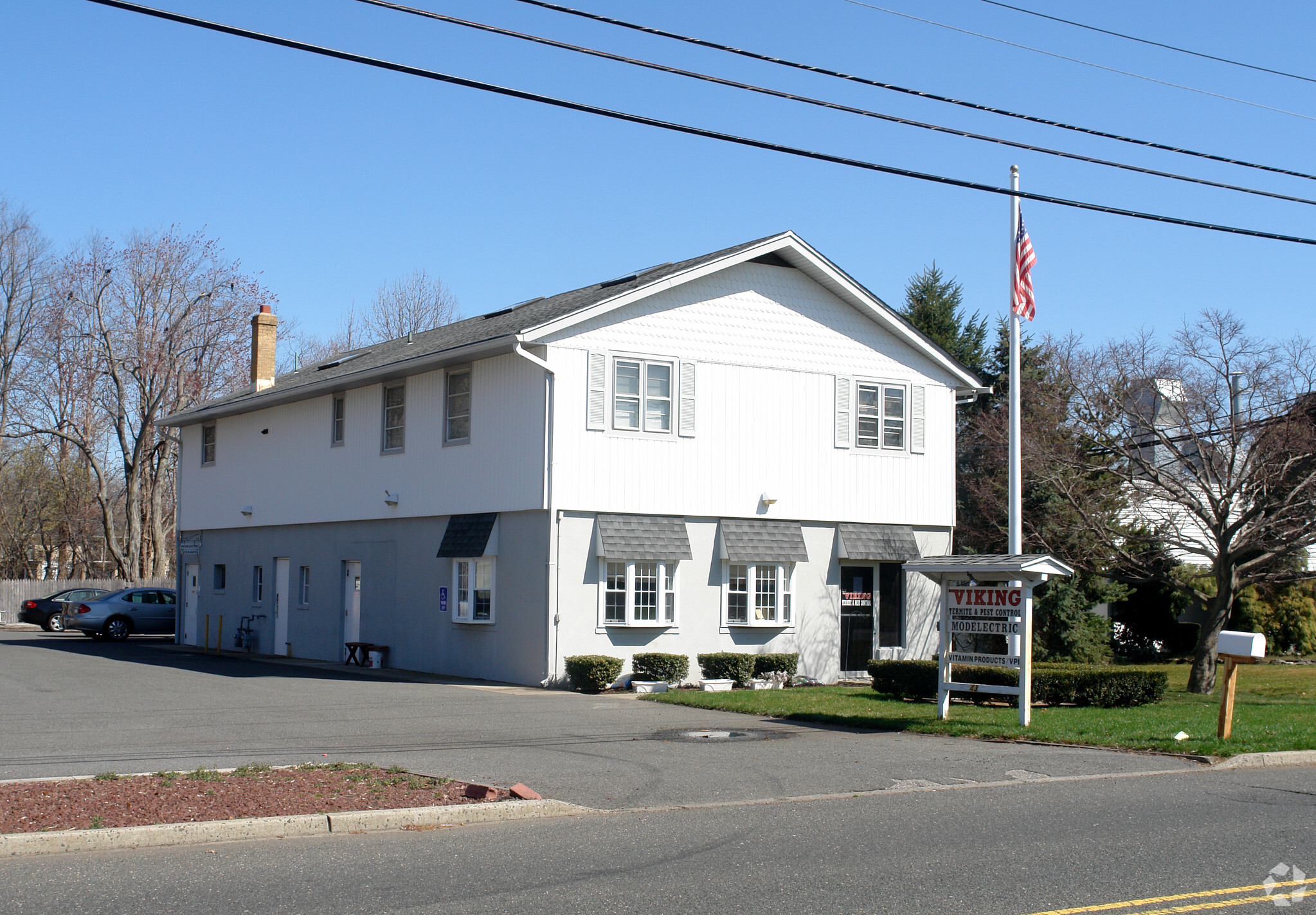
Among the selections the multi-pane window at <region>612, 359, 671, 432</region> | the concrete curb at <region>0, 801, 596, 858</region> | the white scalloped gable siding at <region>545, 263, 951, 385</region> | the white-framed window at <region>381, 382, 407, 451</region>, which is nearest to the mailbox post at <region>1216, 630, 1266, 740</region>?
the concrete curb at <region>0, 801, 596, 858</region>

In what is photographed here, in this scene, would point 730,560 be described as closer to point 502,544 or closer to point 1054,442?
point 502,544

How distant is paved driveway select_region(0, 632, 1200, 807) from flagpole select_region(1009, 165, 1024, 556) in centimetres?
552

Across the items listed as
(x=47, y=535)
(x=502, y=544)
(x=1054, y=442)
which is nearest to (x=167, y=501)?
(x=47, y=535)

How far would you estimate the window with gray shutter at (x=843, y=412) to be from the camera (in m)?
25.4

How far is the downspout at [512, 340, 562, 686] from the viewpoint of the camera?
21812 millimetres

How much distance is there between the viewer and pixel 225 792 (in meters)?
9.88

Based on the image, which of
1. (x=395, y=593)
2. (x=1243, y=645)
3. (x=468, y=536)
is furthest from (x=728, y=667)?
(x=1243, y=645)

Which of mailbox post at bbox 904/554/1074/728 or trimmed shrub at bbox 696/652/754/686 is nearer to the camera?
mailbox post at bbox 904/554/1074/728

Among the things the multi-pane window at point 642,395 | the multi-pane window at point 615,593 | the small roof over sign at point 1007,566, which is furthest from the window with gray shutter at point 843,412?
the small roof over sign at point 1007,566

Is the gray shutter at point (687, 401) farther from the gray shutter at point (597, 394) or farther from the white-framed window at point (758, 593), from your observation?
the white-framed window at point (758, 593)

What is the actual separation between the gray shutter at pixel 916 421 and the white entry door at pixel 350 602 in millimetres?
12537

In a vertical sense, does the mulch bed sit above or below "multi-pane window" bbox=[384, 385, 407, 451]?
below

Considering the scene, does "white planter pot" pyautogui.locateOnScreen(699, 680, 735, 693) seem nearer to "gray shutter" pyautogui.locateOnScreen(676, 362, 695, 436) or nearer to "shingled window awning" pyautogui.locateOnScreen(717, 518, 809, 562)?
"shingled window awning" pyautogui.locateOnScreen(717, 518, 809, 562)

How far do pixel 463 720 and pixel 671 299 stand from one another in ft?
32.7
